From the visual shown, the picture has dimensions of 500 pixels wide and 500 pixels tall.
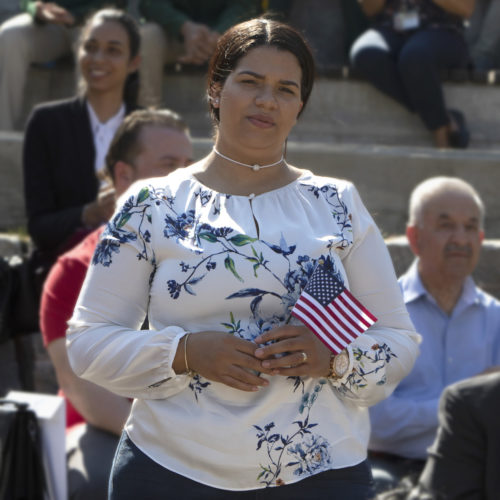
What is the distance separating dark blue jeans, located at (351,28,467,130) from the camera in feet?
18.4

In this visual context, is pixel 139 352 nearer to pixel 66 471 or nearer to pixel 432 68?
pixel 66 471

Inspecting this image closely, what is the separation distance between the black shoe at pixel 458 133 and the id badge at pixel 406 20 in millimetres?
543

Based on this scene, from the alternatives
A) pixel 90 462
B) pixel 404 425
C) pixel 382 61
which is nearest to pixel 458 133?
pixel 382 61

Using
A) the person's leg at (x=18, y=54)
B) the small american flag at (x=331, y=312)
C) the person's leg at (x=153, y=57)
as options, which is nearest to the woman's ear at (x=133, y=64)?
the person's leg at (x=153, y=57)

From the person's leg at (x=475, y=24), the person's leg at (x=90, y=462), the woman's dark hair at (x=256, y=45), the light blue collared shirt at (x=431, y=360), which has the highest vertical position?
the woman's dark hair at (x=256, y=45)

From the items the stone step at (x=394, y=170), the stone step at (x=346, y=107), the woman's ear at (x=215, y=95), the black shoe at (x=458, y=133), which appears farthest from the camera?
the stone step at (x=346, y=107)

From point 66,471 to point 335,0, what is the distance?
454cm

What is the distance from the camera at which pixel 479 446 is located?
276 cm

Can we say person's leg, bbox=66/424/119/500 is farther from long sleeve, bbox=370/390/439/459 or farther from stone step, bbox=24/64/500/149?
stone step, bbox=24/64/500/149

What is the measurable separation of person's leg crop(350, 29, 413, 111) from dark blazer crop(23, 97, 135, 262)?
6.24ft

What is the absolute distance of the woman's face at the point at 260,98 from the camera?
218 cm

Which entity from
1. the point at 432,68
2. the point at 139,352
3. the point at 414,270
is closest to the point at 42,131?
the point at 414,270

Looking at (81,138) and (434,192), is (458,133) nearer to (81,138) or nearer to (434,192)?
(434,192)

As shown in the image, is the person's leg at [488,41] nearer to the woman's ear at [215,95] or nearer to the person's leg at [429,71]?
the person's leg at [429,71]
